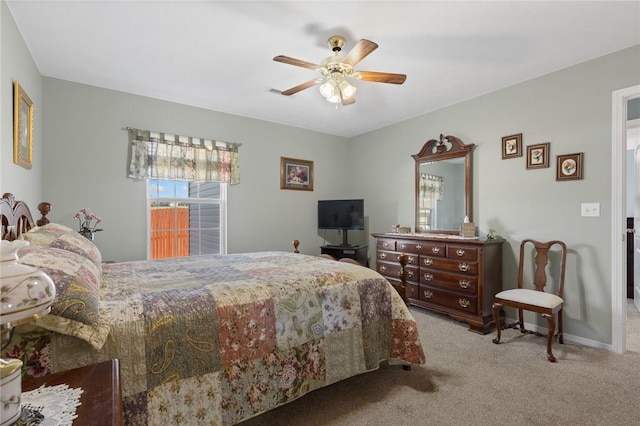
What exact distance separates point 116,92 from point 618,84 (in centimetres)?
484

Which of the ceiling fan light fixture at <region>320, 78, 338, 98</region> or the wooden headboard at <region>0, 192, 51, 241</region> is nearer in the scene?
the wooden headboard at <region>0, 192, 51, 241</region>

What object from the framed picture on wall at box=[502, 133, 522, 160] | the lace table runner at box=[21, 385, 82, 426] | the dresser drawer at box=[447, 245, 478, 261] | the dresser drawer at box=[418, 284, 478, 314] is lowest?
the dresser drawer at box=[418, 284, 478, 314]

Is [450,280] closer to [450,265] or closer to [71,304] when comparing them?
[450,265]

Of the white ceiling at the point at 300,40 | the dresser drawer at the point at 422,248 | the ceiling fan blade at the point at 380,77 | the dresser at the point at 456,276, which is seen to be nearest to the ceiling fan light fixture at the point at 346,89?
the ceiling fan blade at the point at 380,77

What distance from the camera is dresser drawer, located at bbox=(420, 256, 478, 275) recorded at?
10.1ft

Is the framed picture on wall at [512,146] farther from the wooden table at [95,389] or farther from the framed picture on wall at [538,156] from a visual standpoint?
the wooden table at [95,389]

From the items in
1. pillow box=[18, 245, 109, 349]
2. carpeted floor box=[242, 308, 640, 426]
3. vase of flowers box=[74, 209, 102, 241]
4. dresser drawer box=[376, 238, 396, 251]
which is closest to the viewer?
pillow box=[18, 245, 109, 349]

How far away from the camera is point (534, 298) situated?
8.51ft

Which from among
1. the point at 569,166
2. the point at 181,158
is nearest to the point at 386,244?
the point at 569,166

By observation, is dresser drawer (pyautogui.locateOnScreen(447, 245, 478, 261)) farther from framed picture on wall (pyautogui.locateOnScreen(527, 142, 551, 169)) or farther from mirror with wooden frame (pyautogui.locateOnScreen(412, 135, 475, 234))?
framed picture on wall (pyautogui.locateOnScreen(527, 142, 551, 169))

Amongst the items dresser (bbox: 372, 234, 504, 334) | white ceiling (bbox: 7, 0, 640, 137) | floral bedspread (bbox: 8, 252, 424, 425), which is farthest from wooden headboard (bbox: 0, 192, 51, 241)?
dresser (bbox: 372, 234, 504, 334)

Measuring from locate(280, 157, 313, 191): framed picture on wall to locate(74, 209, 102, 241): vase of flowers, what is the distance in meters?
2.31

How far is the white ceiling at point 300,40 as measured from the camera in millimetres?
2051

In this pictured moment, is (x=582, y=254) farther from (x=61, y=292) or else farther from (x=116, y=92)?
(x=116, y=92)
